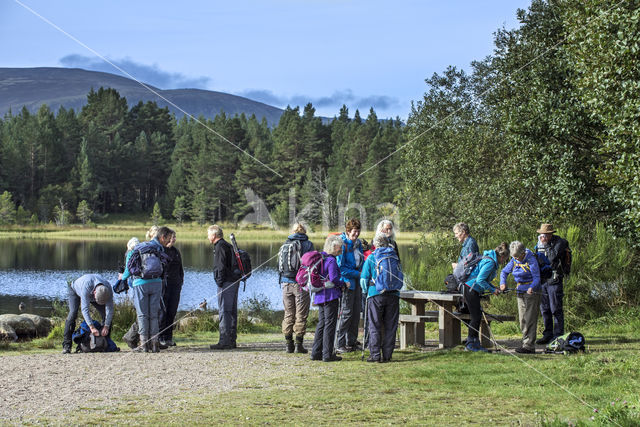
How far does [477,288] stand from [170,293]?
188 inches

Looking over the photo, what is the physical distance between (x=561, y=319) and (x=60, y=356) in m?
7.28

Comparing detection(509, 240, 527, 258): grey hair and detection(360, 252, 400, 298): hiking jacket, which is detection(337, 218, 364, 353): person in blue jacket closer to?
detection(360, 252, 400, 298): hiking jacket

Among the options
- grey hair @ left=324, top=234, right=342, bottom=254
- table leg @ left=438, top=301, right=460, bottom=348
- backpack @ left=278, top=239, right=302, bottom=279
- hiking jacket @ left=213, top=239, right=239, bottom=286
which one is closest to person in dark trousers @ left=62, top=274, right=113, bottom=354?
hiking jacket @ left=213, top=239, right=239, bottom=286

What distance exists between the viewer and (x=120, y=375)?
26.9 ft

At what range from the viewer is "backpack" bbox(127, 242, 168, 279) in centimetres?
995

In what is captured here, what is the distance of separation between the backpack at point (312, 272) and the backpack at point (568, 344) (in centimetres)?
327

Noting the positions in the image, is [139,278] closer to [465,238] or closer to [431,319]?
[431,319]

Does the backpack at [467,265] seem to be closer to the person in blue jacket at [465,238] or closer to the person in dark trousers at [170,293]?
the person in blue jacket at [465,238]

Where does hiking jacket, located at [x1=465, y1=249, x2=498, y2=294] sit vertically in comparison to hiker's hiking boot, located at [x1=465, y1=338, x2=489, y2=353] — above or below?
above

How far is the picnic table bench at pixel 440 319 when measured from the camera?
10047 mm

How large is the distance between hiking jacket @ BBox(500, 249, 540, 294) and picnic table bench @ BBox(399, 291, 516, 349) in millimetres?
655

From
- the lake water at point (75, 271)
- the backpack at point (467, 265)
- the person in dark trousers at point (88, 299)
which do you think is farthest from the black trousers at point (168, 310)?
the backpack at point (467, 265)

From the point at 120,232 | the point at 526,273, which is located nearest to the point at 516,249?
the point at 526,273

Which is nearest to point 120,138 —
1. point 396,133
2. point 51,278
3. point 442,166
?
point 396,133
